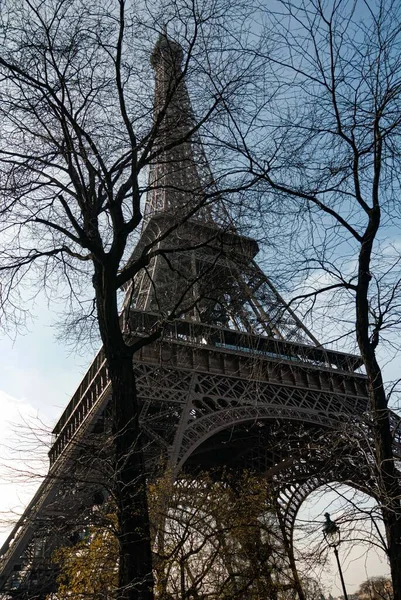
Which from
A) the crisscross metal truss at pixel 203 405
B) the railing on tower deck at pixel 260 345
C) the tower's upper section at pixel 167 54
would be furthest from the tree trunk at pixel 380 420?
the crisscross metal truss at pixel 203 405

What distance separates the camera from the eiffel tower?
7.46 meters

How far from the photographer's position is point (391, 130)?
4984 mm

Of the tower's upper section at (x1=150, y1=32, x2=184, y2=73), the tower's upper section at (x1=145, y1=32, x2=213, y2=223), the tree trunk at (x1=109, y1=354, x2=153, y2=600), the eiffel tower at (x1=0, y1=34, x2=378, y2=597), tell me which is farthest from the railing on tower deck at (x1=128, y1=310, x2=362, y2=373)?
the tower's upper section at (x1=150, y1=32, x2=184, y2=73)

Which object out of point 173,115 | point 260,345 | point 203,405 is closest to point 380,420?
point 173,115

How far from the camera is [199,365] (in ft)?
73.5

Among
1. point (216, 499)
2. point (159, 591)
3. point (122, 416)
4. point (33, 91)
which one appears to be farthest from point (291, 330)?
point (216, 499)

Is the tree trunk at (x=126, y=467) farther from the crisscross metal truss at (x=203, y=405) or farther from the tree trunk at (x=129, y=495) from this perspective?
the crisscross metal truss at (x=203, y=405)

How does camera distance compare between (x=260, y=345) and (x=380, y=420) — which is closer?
(x=380, y=420)

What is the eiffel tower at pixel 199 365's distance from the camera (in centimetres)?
746

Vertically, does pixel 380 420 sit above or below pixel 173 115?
below

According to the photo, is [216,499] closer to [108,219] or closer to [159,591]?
[159,591]

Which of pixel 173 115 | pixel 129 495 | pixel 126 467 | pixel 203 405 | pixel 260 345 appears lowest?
pixel 129 495

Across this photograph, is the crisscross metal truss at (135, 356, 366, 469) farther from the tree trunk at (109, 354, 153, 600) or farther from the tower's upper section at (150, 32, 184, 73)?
the tower's upper section at (150, 32, 184, 73)

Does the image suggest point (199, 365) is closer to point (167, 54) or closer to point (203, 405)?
point (203, 405)
